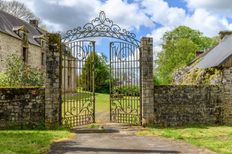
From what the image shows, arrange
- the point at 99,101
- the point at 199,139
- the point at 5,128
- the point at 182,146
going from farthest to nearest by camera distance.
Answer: the point at 99,101, the point at 5,128, the point at 199,139, the point at 182,146

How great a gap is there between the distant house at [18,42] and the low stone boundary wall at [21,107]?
1394 centimetres

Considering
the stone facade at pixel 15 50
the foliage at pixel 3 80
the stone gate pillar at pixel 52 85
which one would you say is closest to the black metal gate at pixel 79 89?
the stone gate pillar at pixel 52 85

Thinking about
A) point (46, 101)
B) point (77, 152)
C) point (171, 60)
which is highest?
point (171, 60)

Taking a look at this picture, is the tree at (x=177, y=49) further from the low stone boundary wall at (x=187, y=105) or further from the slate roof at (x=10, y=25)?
the low stone boundary wall at (x=187, y=105)

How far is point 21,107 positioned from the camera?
569 inches

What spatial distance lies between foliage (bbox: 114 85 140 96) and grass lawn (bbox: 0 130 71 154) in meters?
3.21

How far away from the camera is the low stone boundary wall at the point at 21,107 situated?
14320 millimetres

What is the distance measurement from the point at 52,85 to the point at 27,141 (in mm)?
3798

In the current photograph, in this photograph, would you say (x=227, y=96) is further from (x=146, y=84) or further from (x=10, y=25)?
(x=10, y=25)

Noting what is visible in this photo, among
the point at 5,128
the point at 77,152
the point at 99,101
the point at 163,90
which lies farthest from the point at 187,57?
the point at 77,152

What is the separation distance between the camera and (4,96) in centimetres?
1430

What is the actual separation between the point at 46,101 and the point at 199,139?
18.2 ft

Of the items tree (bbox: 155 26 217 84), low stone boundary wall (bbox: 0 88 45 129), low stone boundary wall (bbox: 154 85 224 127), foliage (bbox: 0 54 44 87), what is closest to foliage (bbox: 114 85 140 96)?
low stone boundary wall (bbox: 154 85 224 127)

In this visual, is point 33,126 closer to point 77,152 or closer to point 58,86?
point 58,86
